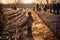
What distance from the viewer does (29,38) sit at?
540cm

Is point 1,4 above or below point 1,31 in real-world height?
above

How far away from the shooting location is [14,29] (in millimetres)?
5355

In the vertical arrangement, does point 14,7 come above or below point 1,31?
above

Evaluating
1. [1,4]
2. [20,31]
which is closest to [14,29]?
[20,31]

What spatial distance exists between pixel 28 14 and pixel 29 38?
424 millimetres

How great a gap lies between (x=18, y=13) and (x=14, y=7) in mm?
137

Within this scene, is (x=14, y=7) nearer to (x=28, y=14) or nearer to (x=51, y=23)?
(x=28, y=14)

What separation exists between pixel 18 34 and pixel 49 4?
79cm

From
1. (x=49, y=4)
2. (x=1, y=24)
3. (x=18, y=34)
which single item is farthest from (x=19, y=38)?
(x=49, y=4)

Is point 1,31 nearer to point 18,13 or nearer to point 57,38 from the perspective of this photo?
point 18,13

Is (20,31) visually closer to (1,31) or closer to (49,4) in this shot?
(1,31)

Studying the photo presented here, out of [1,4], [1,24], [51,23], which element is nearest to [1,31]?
[1,24]

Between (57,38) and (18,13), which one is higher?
(18,13)

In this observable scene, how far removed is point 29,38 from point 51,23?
1.62 feet
